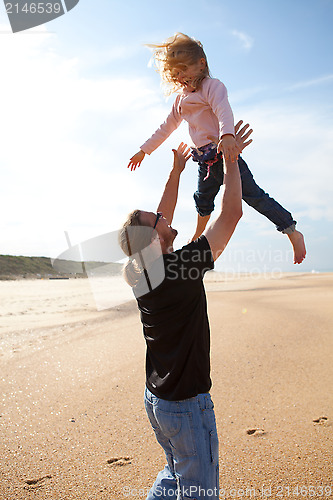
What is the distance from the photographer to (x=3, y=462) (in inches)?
151

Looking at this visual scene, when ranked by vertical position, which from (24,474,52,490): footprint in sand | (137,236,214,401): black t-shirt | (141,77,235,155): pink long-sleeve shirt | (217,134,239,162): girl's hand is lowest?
(24,474,52,490): footprint in sand

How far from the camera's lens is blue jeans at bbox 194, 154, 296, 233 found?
320 centimetres

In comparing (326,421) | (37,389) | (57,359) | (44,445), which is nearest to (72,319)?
(57,359)

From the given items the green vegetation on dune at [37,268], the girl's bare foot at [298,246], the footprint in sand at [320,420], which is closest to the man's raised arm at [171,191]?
the girl's bare foot at [298,246]

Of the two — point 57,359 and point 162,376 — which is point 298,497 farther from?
point 57,359

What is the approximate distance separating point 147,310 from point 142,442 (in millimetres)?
2313

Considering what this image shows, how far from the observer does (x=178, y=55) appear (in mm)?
2912

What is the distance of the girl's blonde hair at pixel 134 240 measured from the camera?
7.66 feet

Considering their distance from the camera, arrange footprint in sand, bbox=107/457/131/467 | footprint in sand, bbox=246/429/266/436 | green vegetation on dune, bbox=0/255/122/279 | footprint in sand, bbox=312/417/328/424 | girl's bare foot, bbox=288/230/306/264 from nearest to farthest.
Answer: girl's bare foot, bbox=288/230/306/264 → footprint in sand, bbox=107/457/131/467 → footprint in sand, bbox=246/429/266/436 → footprint in sand, bbox=312/417/328/424 → green vegetation on dune, bbox=0/255/122/279

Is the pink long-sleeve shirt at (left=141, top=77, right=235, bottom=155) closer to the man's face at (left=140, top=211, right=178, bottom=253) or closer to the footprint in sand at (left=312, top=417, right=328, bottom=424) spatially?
the man's face at (left=140, top=211, right=178, bottom=253)

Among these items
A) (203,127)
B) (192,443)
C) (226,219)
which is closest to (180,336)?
(192,443)

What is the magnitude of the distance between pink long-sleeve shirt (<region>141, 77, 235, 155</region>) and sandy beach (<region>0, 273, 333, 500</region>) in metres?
2.71

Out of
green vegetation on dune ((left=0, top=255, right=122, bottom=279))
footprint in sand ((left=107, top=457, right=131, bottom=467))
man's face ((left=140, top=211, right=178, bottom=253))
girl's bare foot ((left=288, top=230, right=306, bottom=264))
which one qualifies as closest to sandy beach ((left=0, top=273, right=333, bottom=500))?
footprint in sand ((left=107, top=457, right=131, bottom=467))

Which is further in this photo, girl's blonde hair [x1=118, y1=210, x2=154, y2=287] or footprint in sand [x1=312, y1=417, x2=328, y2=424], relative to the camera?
footprint in sand [x1=312, y1=417, x2=328, y2=424]
